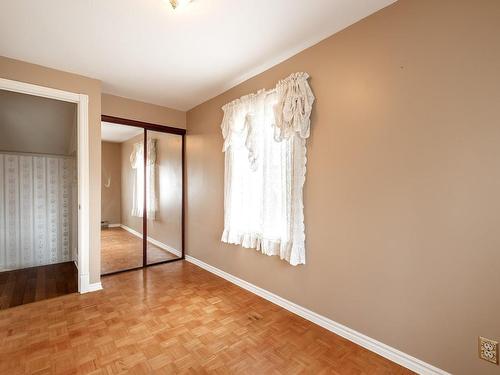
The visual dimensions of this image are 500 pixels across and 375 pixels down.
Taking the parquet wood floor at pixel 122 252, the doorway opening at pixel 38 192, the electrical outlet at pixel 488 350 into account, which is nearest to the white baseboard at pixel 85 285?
the doorway opening at pixel 38 192

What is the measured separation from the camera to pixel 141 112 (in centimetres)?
368

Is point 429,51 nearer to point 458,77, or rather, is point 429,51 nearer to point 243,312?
point 458,77

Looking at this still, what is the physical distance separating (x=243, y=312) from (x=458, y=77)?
249cm

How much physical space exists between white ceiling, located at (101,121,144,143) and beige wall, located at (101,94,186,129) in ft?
0.49

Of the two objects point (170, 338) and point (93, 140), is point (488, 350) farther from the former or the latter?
point (93, 140)

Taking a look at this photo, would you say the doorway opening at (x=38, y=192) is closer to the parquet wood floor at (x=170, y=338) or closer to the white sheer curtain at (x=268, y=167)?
the parquet wood floor at (x=170, y=338)

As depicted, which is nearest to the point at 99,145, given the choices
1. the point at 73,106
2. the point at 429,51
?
the point at 73,106

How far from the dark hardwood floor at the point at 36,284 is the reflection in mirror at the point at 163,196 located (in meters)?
1.08

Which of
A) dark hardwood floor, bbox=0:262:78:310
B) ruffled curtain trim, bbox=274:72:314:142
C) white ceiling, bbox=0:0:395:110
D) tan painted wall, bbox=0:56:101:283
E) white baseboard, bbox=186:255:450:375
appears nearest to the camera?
white baseboard, bbox=186:255:450:375

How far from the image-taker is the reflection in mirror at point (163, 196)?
385 centimetres

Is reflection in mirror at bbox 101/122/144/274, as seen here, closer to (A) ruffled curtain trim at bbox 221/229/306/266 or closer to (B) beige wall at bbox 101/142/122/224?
(B) beige wall at bbox 101/142/122/224

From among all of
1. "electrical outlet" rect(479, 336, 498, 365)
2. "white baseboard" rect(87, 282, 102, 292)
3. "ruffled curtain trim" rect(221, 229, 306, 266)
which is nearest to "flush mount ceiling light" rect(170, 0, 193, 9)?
"ruffled curtain trim" rect(221, 229, 306, 266)

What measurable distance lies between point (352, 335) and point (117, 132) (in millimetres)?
3763

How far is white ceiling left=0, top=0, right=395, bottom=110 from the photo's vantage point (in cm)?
179
